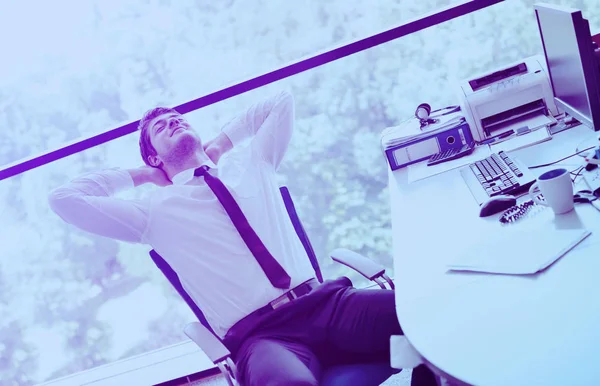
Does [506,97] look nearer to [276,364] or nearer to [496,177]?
[496,177]

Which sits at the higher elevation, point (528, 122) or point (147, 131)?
point (147, 131)

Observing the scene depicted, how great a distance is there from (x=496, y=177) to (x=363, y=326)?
0.63 metres

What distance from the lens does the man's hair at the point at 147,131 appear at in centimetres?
233

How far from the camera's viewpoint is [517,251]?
134 cm

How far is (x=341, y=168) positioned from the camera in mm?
3234

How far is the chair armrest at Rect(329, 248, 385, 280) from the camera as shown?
187 centimetres

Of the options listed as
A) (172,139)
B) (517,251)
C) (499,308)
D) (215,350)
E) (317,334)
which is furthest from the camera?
(172,139)

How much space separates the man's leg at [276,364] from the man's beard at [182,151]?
0.80 m

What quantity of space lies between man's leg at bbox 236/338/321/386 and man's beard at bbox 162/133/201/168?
0.80 metres

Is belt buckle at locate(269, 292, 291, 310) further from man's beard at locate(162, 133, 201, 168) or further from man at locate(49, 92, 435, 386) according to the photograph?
man's beard at locate(162, 133, 201, 168)

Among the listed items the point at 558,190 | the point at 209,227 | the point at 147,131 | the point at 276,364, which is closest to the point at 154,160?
the point at 147,131

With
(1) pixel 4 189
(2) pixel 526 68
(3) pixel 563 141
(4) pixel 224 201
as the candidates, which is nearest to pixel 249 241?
(4) pixel 224 201

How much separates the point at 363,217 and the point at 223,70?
1.14 metres

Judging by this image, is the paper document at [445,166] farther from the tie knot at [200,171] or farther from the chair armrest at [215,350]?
the chair armrest at [215,350]
